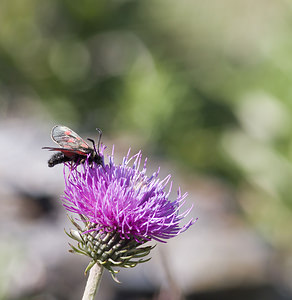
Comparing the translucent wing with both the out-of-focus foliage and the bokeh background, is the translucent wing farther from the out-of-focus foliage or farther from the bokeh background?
the out-of-focus foliage

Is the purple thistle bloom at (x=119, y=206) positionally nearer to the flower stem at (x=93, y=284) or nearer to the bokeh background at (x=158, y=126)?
the flower stem at (x=93, y=284)

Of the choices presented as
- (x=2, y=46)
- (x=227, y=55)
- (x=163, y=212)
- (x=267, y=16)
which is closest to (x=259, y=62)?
(x=227, y=55)

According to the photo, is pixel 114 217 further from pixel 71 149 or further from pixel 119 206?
pixel 71 149

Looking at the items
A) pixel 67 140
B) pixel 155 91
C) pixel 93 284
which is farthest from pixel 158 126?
pixel 93 284

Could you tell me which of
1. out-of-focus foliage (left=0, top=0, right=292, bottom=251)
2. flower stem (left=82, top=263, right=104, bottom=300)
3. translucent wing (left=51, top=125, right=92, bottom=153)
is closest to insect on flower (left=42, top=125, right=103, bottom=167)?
translucent wing (left=51, top=125, right=92, bottom=153)

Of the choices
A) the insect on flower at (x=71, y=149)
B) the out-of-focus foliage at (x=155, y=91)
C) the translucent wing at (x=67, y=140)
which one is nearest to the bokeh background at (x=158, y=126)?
the out-of-focus foliage at (x=155, y=91)

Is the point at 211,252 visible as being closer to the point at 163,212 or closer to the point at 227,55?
the point at 163,212
